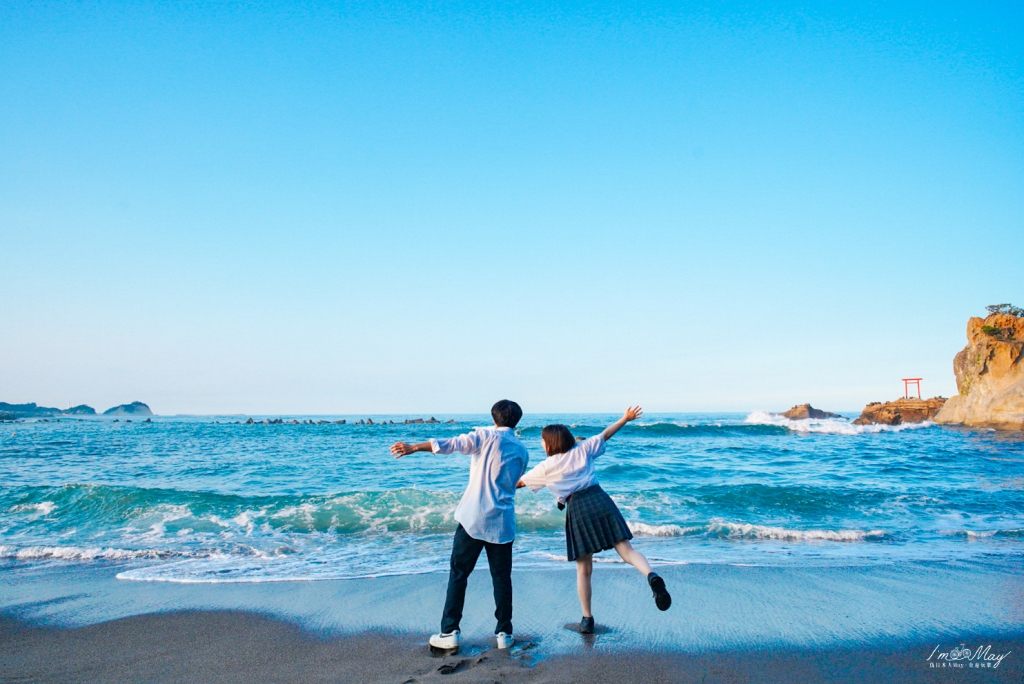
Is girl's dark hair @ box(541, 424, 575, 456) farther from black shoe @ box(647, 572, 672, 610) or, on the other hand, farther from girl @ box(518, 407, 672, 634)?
black shoe @ box(647, 572, 672, 610)

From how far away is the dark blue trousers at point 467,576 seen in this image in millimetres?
4293

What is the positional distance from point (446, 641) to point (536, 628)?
91cm

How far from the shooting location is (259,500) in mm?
12484

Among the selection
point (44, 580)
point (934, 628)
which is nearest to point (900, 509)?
point (934, 628)

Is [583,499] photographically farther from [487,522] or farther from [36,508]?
[36,508]

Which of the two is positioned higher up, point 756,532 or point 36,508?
point 36,508

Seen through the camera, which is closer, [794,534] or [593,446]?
[593,446]

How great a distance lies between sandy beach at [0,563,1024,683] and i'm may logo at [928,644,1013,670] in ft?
0.18

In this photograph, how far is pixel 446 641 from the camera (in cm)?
422

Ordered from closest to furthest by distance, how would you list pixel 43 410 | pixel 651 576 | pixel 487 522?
pixel 651 576 < pixel 487 522 < pixel 43 410

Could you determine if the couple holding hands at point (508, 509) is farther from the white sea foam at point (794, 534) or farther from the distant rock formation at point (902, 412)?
the distant rock formation at point (902, 412)

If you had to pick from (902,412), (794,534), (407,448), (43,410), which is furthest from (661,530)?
(43,410)

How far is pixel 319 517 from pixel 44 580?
14.9 feet

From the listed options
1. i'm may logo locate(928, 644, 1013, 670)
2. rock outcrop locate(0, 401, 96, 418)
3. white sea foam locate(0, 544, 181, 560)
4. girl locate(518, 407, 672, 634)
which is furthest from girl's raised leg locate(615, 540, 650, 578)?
rock outcrop locate(0, 401, 96, 418)
